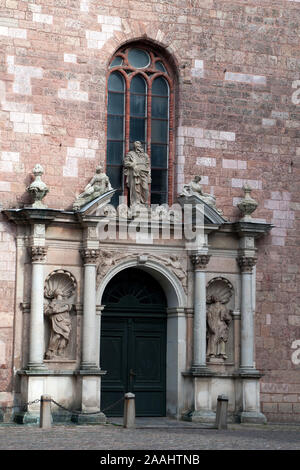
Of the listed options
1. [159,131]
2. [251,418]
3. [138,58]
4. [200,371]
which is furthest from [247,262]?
[138,58]

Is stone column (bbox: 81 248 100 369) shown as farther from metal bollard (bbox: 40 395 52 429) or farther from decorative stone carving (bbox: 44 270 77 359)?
metal bollard (bbox: 40 395 52 429)

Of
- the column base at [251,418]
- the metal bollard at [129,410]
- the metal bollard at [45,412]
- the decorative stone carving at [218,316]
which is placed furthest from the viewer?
the decorative stone carving at [218,316]

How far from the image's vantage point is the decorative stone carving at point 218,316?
2106 centimetres

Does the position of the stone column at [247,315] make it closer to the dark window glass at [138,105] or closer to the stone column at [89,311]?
the stone column at [89,311]

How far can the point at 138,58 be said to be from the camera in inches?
851

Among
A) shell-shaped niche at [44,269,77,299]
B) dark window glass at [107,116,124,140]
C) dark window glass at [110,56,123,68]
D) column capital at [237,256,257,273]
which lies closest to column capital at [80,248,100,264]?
shell-shaped niche at [44,269,77,299]

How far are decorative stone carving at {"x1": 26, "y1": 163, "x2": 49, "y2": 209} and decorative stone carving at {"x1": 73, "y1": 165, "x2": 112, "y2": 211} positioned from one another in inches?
30.6

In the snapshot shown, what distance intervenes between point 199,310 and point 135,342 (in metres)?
1.51

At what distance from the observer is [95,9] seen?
20984 millimetres

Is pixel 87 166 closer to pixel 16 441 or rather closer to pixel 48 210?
pixel 48 210

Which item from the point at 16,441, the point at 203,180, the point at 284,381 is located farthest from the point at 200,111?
the point at 16,441

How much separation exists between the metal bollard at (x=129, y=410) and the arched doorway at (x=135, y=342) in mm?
1930

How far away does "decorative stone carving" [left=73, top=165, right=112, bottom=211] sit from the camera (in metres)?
20.2

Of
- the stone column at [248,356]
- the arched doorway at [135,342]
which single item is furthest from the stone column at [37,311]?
the stone column at [248,356]
